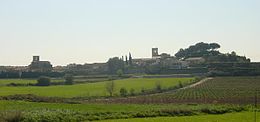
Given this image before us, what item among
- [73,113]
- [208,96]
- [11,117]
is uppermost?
[11,117]

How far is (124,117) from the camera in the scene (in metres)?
39.3

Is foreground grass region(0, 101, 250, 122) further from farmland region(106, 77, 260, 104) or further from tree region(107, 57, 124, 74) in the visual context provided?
tree region(107, 57, 124, 74)

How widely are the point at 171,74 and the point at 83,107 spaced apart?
104m

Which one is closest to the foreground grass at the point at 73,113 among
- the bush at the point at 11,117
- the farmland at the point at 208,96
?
the bush at the point at 11,117

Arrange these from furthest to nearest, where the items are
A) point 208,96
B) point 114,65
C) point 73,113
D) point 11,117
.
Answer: point 114,65 < point 208,96 < point 73,113 < point 11,117

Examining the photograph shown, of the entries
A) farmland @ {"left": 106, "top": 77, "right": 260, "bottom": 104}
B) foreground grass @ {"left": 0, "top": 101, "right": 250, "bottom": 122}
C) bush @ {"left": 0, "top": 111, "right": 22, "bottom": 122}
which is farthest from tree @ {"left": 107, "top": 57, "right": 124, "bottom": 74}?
bush @ {"left": 0, "top": 111, "right": 22, "bottom": 122}

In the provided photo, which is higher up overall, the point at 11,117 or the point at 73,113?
the point at 11,117

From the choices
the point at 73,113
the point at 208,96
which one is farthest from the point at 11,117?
the point at 208,96

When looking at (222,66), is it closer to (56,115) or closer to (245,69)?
(245,69)

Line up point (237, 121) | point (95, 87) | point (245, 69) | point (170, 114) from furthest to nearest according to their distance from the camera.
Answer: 1. point (245, 69)
2. point (95, 87)
3. point (170, 114)
4. point (237, 121)

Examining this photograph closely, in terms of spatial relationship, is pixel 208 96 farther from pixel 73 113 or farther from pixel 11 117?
pixel 11 117

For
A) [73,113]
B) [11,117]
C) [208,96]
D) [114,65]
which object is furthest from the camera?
[114,65]

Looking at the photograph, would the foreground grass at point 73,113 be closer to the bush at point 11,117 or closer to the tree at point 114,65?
the bush at point 11,117

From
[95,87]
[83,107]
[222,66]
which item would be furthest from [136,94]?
[222,66]
